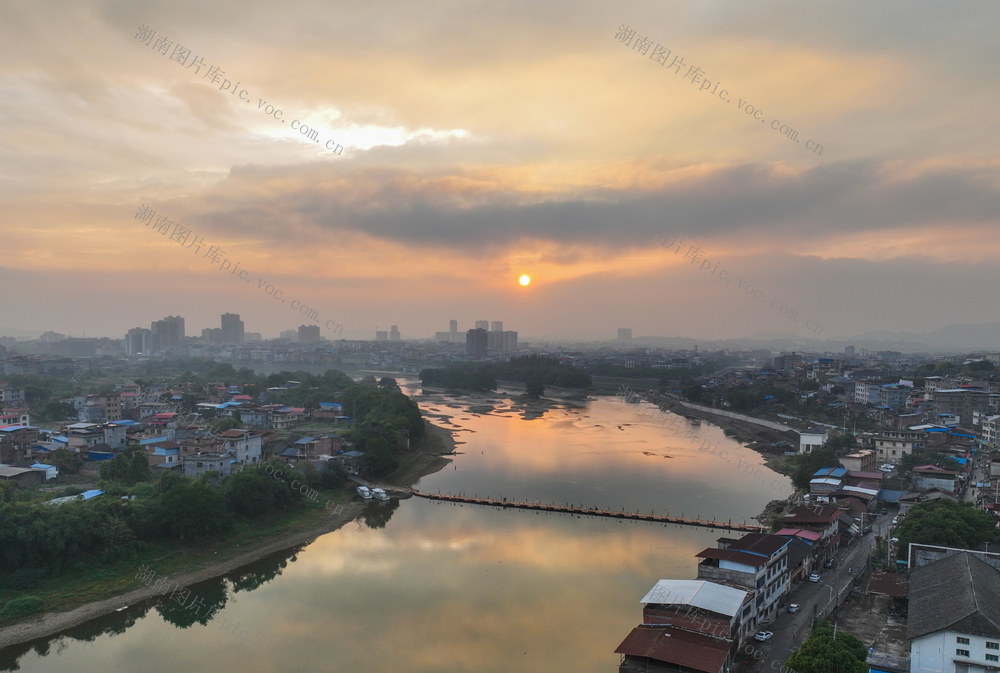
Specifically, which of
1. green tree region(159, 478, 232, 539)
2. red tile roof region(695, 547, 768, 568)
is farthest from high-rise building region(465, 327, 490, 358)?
red tile roof region(695, 547, 768, 568)

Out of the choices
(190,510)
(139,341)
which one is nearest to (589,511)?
(190,510)

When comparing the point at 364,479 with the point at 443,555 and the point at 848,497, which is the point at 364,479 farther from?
the point at 848,497

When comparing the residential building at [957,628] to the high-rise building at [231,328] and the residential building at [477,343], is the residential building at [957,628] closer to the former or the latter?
the residential building at [477,343]

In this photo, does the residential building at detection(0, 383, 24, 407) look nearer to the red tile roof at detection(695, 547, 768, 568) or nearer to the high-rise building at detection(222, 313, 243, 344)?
the red tile roof at detection(695, 547, 768, 568)

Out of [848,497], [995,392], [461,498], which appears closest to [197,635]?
[461,498]

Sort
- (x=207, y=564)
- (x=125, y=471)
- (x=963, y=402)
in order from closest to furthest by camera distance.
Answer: (x=207, y=564) → (x=125, y=471) → (x=963, y=402)

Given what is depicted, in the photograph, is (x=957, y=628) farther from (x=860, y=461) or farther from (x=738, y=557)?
(x=860, y=461)

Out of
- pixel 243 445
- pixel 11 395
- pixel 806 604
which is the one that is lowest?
pixel 806 604
